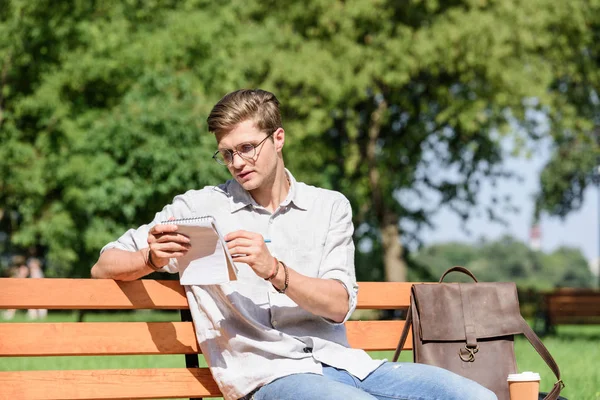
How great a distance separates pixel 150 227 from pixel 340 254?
0.79 meters

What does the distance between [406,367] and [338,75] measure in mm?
18625

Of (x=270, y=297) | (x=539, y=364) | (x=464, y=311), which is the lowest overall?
(x=539, y=364)

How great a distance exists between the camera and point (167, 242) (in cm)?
361

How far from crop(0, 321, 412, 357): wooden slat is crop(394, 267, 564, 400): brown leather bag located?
1.04 metres

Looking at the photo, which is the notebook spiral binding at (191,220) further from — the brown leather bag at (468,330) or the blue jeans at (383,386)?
the brown leather bag at (468,330)

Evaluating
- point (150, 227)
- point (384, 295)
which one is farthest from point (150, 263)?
point (384, 295)

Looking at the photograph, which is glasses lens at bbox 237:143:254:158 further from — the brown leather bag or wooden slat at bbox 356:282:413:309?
A: the brown leather bag

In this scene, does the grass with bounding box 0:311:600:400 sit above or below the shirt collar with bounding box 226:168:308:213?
below

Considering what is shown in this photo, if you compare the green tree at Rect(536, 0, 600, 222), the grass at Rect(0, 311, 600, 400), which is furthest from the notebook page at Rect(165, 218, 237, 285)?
the green tree at Rect(536, 0, 600, 222)

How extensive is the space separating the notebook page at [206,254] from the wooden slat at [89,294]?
0.41 m

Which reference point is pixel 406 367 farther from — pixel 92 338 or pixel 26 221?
pixel 26 221

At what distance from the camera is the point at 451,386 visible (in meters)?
3.89

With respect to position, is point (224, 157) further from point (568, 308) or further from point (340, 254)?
point (568, 308)

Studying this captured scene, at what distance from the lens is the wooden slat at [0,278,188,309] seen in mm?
3797
